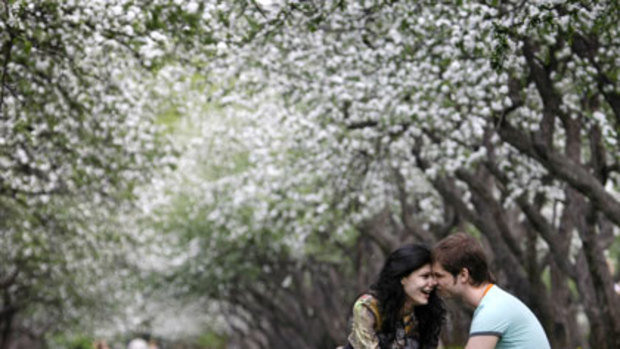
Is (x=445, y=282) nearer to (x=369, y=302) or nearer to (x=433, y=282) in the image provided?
(x=433, y=282)

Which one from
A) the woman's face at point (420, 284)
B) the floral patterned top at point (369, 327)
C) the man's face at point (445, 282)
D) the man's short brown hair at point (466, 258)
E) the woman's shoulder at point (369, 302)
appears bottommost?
the floral patterned top at point (369, 327)

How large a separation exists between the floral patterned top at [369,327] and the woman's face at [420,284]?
0.23 m

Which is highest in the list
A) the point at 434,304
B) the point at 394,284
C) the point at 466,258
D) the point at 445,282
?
the point at 466,258

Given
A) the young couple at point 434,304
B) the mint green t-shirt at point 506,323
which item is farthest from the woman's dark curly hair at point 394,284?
the mint green t-shirt at point 506,323

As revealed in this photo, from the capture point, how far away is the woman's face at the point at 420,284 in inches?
228

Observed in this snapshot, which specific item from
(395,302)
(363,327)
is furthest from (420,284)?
(363,327)

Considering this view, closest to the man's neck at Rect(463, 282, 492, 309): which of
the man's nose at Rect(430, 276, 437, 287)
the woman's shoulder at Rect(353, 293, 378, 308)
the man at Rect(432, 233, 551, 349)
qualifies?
the man at Rect(432, 233, 551, 349)

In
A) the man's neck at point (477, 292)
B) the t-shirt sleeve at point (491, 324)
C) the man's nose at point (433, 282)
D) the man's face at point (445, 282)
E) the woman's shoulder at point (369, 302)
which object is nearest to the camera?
the t-shirt sleeve at point (491, 324)

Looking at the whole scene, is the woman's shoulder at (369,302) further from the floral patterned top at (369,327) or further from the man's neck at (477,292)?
the man's neck at (477,292)

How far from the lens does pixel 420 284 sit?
228 inches

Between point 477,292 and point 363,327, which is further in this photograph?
point 363,327

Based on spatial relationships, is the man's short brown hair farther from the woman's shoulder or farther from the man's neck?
the woman's shoulder

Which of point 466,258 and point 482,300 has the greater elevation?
point 466,258

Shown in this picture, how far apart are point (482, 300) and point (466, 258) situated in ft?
0.93
